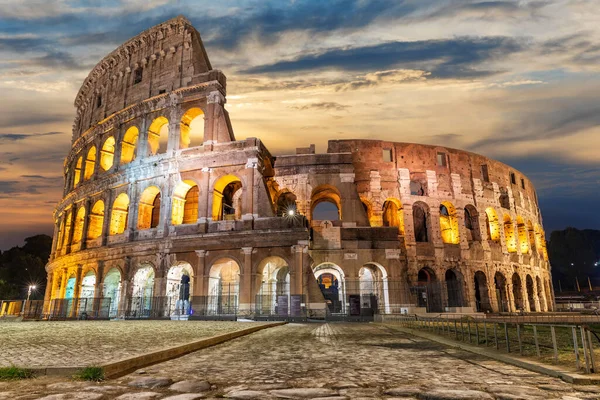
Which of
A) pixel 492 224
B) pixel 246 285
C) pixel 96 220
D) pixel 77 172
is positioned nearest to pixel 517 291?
pixel 492 224

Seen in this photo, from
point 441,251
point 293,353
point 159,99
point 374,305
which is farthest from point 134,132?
point 293,353

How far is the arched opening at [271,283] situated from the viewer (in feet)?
70.0

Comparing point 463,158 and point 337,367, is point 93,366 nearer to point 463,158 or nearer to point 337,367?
point 337,367

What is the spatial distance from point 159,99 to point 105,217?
29.4 ft

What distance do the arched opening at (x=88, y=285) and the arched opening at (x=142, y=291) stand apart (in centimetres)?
387

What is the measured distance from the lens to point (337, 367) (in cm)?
480

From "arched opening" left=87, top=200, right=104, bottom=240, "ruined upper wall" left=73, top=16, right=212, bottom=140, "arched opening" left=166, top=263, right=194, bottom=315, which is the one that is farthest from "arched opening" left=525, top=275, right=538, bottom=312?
"arched opening" left=87, top=200, right=104, bottom=240

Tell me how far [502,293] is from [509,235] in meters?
5.16

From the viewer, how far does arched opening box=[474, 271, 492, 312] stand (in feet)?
92.0

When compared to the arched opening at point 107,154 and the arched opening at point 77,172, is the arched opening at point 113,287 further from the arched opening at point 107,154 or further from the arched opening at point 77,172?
the arched opening at point 77,172

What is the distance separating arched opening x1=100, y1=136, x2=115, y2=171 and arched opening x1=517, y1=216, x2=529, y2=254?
33987 millimetres

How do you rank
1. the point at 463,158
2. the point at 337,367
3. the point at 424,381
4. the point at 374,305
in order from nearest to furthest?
1. the point at 424,381
2. the point at 337,367
3. the point at 374,305
4. the point at 463,158

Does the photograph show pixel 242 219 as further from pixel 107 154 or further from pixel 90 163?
pixel 90 163

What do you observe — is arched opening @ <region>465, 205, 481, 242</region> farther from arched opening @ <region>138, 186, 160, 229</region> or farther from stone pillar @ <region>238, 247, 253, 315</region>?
arched opening @ <region>138, 186, 160, 229</region>
